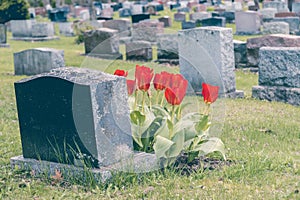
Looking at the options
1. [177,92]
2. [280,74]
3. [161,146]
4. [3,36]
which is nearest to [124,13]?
[3,36]

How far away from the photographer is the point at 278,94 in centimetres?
943

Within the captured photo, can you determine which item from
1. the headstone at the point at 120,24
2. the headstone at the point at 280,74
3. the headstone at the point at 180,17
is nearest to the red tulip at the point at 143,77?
the headstone at the point at 280,74

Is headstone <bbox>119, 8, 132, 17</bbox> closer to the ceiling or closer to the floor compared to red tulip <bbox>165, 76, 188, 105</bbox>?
closer to the floor

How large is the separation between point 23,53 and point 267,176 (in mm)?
9111

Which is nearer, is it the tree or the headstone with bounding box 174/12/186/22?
the tree

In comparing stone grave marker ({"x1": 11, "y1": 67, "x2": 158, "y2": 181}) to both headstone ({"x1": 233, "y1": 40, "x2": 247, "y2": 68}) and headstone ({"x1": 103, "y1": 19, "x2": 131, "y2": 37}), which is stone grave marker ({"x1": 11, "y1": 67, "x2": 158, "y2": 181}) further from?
headstone ({"x1": 103, "y1": 19, "x2": 131, "y2": 37})

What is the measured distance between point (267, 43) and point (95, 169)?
307 inches

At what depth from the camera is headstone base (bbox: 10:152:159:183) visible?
4.75 meters

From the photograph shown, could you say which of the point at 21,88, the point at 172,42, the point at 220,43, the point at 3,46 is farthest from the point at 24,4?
the point at 21,88

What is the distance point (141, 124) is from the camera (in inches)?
205

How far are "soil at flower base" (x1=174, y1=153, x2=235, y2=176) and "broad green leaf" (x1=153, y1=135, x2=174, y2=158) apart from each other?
0.80 ft

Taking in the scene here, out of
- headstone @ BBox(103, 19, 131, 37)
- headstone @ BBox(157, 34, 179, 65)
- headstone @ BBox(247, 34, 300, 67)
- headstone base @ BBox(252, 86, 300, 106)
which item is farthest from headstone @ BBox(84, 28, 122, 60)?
headstone base @ BBox(252, 86, 300, 106)

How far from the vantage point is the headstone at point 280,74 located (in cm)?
923

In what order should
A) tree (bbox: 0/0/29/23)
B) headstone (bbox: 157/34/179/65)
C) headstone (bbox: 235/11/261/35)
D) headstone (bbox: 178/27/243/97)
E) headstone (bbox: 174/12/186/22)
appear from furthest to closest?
headstone (bbox: 174/12/186/22) → tree (bbox: 0/0/29/23) → headstone (bbox: 235/11/261/35) → headstone (bbox: 157/34/179/65) → headstone (bbox: 178/27/243/97)
